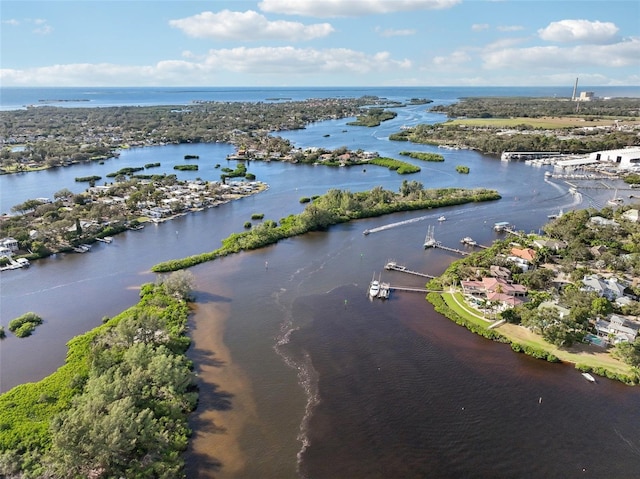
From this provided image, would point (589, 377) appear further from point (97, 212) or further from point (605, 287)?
point (97, 212)

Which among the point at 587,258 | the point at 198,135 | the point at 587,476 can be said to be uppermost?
the point at 198,135

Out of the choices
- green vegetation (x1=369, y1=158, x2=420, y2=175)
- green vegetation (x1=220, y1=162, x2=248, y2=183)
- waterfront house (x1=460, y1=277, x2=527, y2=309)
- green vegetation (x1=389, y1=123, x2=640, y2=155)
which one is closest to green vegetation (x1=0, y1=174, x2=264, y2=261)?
green vegetation (x1=220, y1=162, x2=248, y2=183)

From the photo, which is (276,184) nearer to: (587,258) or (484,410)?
(587,258)

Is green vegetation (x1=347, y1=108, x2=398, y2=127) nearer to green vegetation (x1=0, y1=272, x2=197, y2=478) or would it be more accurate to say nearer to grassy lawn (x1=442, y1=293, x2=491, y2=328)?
grassy lawn (x1=442, y1=293, x2=491, y2=328)

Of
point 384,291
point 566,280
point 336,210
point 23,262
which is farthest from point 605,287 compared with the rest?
point 23,262

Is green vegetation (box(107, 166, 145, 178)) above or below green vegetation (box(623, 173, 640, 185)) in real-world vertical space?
above

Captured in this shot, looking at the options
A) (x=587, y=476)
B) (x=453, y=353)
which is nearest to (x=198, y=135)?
(x=453, y=353)

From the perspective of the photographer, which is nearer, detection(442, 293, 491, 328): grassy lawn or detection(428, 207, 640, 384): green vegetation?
detection(428, 207, 640, 384): green vegetation
